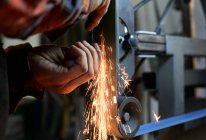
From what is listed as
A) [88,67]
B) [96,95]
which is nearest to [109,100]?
[96,95]

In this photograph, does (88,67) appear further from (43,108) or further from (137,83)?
(43,108)

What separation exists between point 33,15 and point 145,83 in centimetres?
105

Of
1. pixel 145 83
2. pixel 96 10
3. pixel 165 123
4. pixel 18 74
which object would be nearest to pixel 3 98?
pixel 18 74

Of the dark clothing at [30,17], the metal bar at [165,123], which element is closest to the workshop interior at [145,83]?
the metal bar at [165,123]

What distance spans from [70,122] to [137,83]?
1.01 m

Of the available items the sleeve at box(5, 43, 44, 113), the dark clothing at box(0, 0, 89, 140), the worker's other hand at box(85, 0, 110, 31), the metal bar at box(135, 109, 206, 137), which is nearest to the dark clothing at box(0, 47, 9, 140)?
the dark clothing at box(0, 0, 89, 140)

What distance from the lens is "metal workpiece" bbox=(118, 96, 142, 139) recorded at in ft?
2.53

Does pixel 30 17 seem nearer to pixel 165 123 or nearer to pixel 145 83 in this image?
pixel 165 123

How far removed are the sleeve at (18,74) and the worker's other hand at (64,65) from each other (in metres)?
0.02

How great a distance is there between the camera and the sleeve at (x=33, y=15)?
44 cm

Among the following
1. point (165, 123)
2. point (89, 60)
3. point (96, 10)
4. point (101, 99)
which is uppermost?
point (96, 10)

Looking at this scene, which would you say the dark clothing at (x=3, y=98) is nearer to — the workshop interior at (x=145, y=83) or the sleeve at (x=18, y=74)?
the sleeve at (x=18, y=74)

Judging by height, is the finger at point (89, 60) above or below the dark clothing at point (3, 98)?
above

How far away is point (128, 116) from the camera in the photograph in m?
0.81
